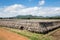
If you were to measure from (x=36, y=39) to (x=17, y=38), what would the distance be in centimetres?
258

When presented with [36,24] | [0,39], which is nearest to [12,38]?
[0,39]

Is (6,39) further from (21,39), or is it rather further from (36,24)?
(36,24)

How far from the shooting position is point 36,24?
3884 centimetres

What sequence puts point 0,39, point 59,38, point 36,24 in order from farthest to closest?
point 36,24 < point 59,38 < point 0,39

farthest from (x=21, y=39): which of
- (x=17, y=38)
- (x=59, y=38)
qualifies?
(x=59, y=38)

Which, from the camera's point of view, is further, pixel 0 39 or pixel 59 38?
pixel 59 38

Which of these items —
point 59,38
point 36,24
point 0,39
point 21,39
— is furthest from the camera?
point 36,24

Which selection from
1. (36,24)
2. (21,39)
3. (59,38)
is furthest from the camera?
(36,24)

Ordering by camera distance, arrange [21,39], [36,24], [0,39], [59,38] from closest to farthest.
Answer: [0,39], [21,39], [59,38], [36,24]

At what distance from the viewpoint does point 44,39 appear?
2100 cm

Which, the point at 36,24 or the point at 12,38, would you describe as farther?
the point at 36,24

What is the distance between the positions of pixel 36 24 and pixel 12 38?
62.1ft

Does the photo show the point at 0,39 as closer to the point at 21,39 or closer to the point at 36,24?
the point at 21,39

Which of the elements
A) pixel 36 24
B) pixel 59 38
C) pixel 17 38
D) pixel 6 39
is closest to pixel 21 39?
pixel 17 38
